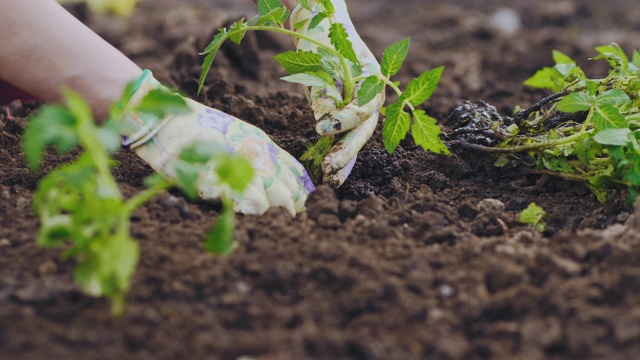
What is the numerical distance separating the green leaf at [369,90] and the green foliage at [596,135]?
19.1 inches

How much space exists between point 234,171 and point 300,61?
66 cm

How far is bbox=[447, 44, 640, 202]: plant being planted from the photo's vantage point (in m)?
1.80

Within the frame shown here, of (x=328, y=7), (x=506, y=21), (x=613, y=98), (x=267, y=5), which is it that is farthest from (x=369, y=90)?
(x=506, y=21)

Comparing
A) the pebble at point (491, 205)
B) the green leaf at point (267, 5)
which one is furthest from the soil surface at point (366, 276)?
the green leaf at point (267, 5)

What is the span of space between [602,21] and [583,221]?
3311 mm

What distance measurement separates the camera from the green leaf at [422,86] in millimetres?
1820

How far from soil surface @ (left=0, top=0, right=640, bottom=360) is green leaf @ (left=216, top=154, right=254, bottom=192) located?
228 millimetres

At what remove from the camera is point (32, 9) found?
1.88 meters

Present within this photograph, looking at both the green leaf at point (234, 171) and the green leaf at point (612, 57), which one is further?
the green leaf at point (612, 57)

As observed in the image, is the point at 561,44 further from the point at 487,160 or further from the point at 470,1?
the point at 487,160

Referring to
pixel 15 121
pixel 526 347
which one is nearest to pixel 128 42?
pixel 15 121

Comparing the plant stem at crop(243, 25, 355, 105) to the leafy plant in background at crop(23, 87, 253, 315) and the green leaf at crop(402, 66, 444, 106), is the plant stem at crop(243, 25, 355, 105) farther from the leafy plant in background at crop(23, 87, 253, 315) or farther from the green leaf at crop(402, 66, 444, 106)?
the leafy plant in background at crop(23, 87, 253, 315)

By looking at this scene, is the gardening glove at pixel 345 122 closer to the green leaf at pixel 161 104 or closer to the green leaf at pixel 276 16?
the green leaf at pixel 276 16

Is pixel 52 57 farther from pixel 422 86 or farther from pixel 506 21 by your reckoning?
pixel 506 21
